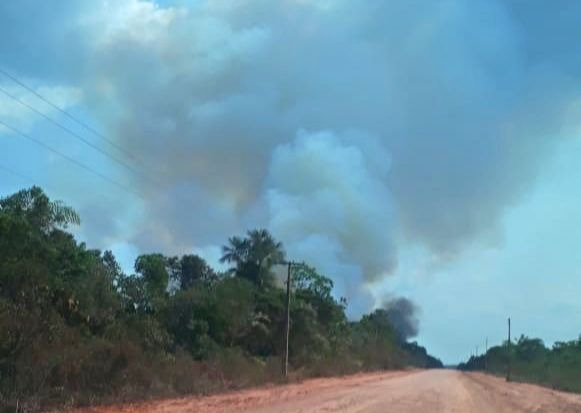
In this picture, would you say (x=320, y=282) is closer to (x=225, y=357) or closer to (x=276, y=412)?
(x=225, y=357)

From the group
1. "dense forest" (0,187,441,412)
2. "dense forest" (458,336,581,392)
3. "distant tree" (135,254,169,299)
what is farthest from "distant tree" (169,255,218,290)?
"dense forest" (458,336,581,392)

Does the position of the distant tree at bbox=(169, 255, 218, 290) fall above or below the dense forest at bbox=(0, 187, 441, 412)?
above

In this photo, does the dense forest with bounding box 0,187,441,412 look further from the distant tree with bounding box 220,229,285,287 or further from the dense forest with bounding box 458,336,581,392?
the dense forest with bounding box 458,336,581,392

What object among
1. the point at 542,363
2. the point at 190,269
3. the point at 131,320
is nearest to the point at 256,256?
the point at 190,269

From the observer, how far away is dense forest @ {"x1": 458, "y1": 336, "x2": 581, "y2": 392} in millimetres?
84537

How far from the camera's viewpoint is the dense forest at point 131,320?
78.0 ft

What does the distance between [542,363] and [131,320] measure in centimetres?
8569

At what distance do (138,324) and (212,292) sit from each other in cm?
1674

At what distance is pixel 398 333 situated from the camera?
15375 cm

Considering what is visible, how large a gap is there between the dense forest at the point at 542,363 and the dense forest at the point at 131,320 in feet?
93.5

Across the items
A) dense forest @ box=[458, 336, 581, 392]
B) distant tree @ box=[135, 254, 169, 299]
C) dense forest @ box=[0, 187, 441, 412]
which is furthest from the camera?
dense forest @ box=[458, 336, 581, 392]

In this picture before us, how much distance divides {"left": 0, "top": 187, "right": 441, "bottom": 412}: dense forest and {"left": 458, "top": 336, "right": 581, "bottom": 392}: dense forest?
2849 cm

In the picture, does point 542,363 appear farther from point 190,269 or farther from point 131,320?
point 131,320

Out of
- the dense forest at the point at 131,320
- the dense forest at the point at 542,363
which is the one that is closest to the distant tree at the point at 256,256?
the dense forest at the point at 131,320
